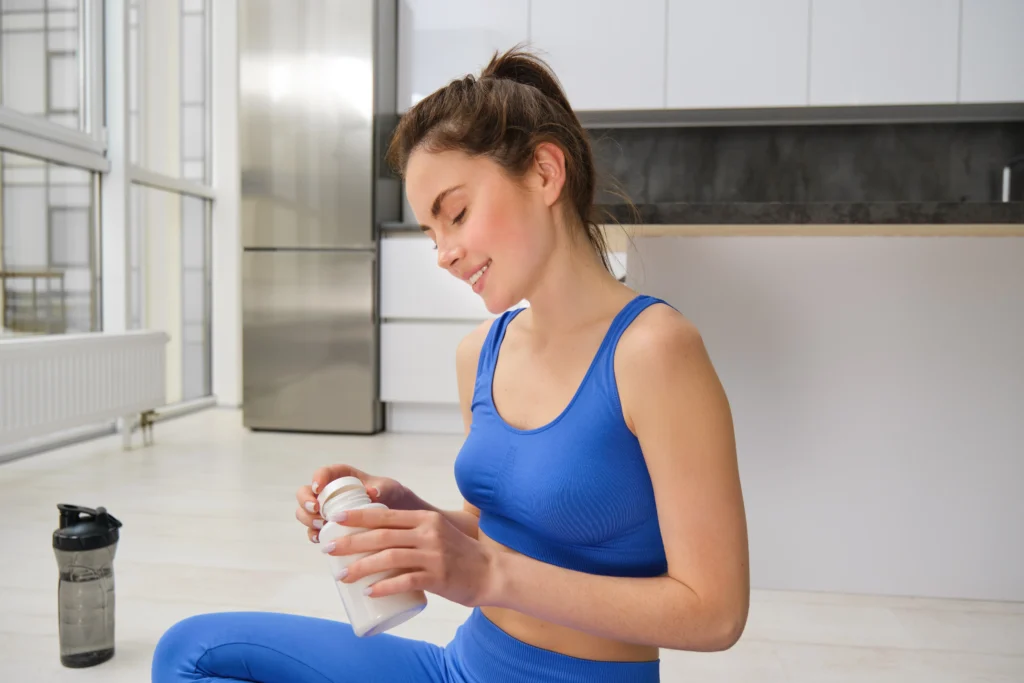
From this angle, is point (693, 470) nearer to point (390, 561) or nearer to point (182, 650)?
point (390, 561)

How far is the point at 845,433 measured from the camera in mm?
1801

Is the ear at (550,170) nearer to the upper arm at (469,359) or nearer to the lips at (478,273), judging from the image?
the lips at (478,273)

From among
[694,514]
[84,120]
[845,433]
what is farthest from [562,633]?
[84,120]

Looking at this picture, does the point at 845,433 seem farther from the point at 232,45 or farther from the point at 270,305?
the point at 232,45

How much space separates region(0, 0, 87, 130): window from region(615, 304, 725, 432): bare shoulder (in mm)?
3209

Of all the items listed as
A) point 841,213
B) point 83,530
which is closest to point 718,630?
point 841,213

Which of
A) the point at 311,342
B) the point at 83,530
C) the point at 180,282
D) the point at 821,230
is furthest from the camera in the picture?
the point at 180,282

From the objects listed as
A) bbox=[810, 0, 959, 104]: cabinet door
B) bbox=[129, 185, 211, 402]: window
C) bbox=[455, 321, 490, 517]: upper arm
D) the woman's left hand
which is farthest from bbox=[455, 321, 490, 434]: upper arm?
bbox=[129, 185, 211, 402]: window

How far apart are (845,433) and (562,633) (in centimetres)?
124

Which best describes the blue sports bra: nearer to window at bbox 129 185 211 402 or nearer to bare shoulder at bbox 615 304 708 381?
bare shoulder at bbox 615 304 708 381

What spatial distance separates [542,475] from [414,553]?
0.18 m

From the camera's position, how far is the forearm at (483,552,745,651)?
2.13ft

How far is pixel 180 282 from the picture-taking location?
4.66 metres

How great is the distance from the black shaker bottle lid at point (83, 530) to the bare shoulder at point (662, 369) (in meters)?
1.13
